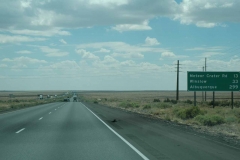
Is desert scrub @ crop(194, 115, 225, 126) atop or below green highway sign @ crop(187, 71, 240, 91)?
below

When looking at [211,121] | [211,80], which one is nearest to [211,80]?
[211,80]

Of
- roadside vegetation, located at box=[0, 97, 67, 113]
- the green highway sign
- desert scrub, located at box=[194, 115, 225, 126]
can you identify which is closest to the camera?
desert scrub, located at box=[194, 115, 225, 126]

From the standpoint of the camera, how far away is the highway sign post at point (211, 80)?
117 feet

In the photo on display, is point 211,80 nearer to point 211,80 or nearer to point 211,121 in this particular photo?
point 211,80

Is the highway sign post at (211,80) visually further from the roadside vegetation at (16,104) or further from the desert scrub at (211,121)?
the roadside vegetation at (16,104)

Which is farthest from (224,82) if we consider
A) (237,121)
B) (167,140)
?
(167,140)

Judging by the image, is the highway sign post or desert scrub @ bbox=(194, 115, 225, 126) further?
the highway sign post

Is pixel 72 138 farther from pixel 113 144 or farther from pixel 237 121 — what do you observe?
pixel 237 121

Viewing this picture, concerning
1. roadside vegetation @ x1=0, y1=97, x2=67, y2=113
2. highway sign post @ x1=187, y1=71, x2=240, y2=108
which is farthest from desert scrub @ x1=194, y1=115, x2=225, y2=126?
roadside vegetation @ x1=0, y1=97, x2=67, y2=113

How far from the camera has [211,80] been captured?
35.9 m

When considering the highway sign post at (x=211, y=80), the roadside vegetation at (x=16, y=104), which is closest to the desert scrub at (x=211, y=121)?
the highway sign post at (x=211, y=80)

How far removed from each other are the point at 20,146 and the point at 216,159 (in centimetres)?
690

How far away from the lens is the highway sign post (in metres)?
35.7

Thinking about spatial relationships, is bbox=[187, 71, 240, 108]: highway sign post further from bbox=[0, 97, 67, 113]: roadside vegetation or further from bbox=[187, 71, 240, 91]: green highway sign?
bbox=[0, 97, 67, 113]: roadside vegetation
